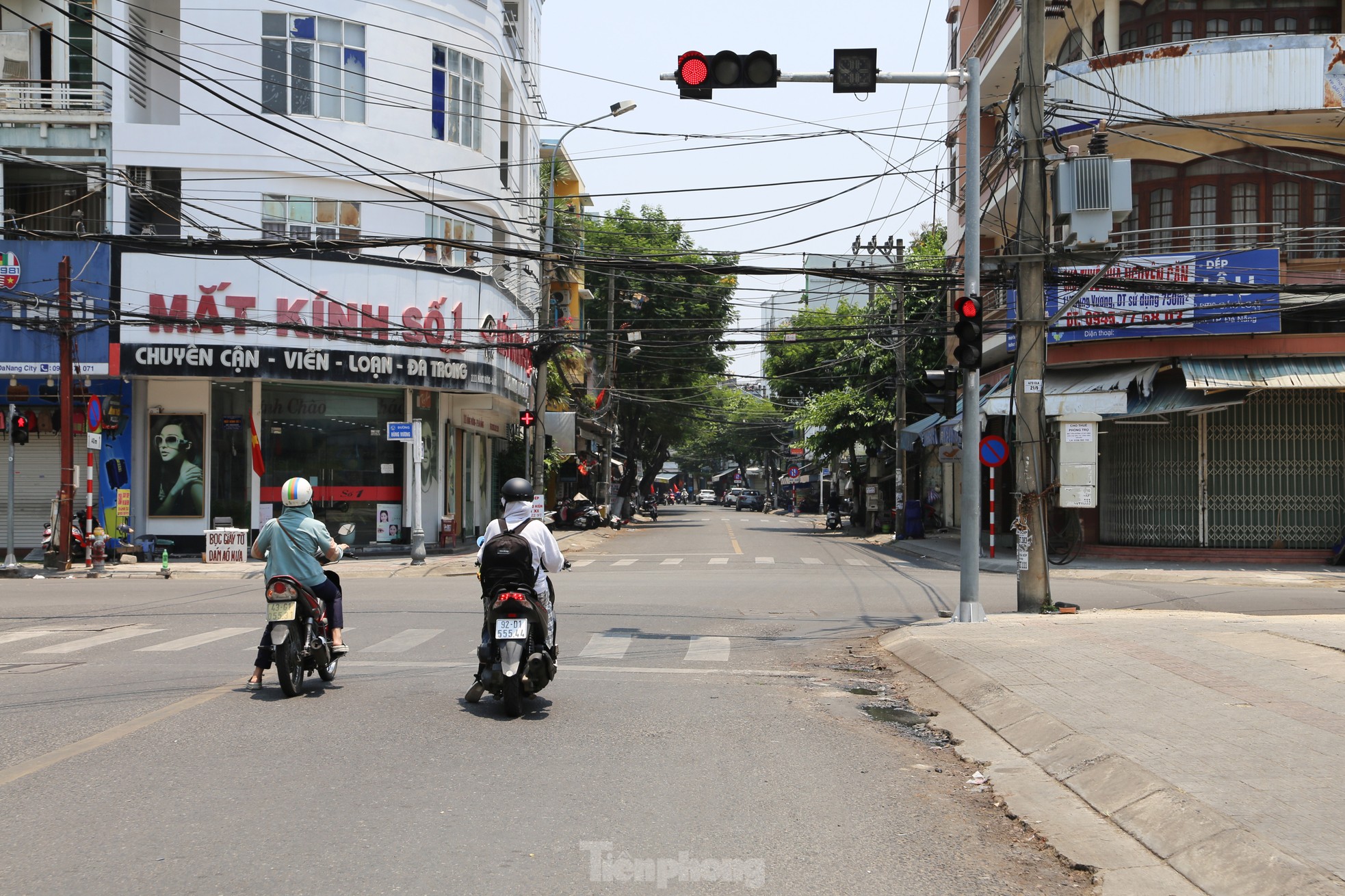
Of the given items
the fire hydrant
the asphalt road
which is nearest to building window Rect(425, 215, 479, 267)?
the fire hydrant

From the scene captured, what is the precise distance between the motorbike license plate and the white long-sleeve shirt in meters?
1.50

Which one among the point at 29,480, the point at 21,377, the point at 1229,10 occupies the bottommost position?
the point at 29,480

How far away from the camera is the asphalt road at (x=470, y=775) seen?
16.5 ft

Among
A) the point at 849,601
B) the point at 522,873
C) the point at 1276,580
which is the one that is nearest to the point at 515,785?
the point at 522,873

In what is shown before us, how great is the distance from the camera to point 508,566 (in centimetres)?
862

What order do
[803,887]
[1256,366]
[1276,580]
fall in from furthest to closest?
[1256,366] < [1276,580] < [803,887]

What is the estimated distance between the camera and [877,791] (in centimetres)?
662

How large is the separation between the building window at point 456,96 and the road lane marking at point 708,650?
1904 centimetres

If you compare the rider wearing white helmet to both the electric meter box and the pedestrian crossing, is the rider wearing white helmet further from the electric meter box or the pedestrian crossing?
the electric meter box

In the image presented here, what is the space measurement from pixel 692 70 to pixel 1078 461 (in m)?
9.11

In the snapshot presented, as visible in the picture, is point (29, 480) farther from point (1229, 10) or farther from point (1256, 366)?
point (1229, 10)

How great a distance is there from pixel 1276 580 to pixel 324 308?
2045 centimetres

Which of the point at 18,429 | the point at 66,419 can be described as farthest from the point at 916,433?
the point at 18,429

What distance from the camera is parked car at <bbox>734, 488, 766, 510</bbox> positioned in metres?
98.6
